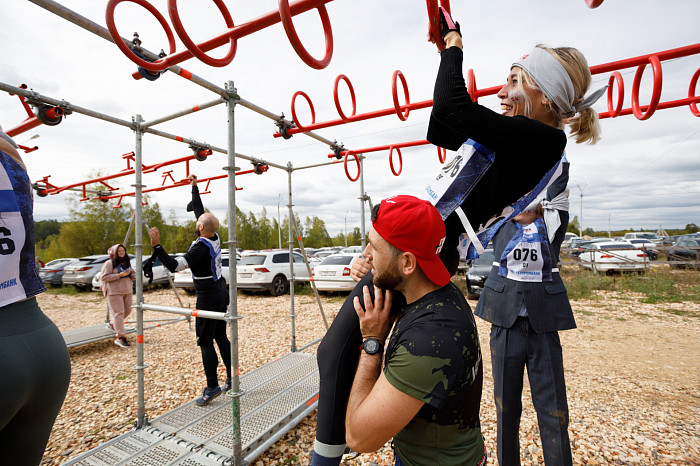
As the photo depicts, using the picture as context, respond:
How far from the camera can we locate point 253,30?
1321 mm

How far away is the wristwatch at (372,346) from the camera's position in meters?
1.14

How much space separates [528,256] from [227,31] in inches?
80.7

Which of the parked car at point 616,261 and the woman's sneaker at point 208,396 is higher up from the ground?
the parked car at point 616,261

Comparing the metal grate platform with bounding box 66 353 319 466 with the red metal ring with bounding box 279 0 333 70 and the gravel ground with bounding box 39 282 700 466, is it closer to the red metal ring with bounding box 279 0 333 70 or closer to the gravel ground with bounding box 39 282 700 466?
the gravel ground with bounding box 39 282 700 466

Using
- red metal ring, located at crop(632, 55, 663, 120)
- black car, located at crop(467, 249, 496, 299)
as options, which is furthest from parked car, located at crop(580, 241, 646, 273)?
red metal ring, located at crop(632, 55, 663, 120)

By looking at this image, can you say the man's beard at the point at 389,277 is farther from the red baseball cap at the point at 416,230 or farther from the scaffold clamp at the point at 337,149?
the scaffold clamp at the point at 337,149

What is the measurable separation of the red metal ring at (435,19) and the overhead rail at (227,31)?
368mm

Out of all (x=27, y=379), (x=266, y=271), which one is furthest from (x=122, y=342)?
(x=27, y=379)

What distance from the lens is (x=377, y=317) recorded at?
44.9 inches

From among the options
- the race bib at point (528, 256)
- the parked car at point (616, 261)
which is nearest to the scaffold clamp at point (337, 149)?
the race bib at point (528, 256)

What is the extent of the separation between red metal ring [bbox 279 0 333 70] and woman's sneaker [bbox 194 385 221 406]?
11.7ft

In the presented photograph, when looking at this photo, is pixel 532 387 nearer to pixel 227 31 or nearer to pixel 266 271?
pixel 227 31

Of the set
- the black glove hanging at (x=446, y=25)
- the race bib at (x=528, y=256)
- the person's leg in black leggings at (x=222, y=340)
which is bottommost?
the person's leg in black leggings at (x=222, y=340)

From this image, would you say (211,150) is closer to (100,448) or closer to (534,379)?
(100,448)
